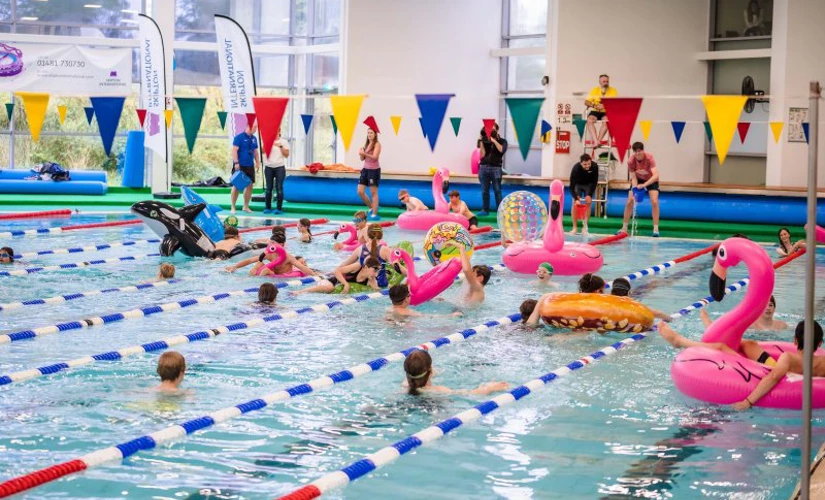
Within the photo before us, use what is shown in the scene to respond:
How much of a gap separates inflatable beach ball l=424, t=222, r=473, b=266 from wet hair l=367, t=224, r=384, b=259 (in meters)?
0.96

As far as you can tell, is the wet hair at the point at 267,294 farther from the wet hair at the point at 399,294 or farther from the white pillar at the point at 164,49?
the white pillar at the point at 164,49

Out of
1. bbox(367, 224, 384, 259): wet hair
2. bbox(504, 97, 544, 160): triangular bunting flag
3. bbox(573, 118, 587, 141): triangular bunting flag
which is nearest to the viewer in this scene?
bbox(367, 224, 384, 259): wet hair

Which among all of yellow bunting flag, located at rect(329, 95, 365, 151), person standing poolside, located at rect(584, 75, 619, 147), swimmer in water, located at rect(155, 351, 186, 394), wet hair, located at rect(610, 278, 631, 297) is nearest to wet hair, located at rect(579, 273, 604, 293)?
wet hair, located at rect(610, 278, 631, 297)

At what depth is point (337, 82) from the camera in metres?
25.3

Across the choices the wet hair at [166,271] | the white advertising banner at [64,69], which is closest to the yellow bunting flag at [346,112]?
the wet hair at [166,271]

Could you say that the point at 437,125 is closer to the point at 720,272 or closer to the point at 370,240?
the point at 370,240

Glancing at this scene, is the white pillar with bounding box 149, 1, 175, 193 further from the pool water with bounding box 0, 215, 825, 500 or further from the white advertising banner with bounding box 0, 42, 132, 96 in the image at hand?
the pool water with bounding box 0, 215, 825, 500

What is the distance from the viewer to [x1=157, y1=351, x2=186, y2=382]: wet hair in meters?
6.84

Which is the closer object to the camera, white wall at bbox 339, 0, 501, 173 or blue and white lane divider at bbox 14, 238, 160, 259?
blue and white lane divider at bbox 14, 238, 160, 259

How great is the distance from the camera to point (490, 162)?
1886 centimetres

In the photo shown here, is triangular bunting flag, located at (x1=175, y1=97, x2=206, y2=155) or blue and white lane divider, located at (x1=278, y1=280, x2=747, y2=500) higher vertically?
triangular bunting flag, located at (x1=175, y1=97, x2=206, y2=155)

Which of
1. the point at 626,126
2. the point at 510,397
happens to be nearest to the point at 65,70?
the point at 626,126

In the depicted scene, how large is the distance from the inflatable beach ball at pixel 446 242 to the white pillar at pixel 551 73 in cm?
928

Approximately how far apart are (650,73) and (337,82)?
7.67 meters
